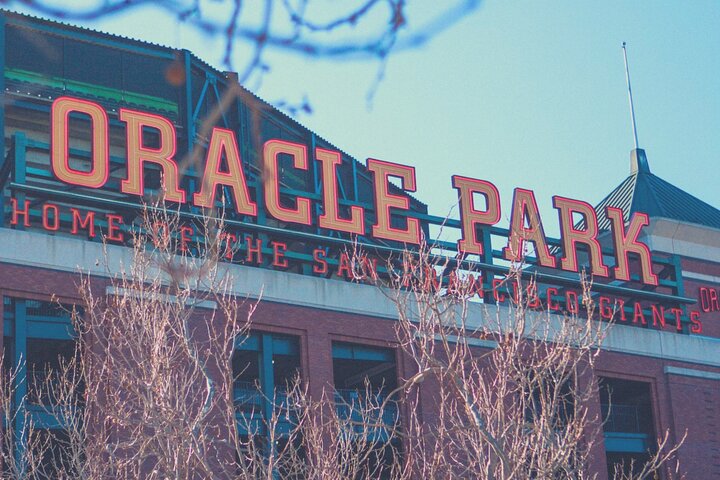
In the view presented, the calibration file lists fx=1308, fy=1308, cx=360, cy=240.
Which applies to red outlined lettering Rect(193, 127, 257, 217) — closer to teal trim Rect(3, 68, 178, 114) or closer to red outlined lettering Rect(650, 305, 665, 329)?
teal trim Rect(3, 68, 178, 114)

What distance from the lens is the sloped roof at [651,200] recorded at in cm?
5267

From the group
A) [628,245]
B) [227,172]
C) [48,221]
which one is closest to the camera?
[48,221]

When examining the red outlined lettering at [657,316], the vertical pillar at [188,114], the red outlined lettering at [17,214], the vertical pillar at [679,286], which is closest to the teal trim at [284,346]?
the vertical pillar at [188,114]

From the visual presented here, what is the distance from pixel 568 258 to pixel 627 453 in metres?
7.42

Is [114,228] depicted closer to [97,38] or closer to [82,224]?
[82,224]

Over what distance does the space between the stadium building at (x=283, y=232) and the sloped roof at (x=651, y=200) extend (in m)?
0.13

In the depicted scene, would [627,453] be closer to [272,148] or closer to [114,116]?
[272,148]

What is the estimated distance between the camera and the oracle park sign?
1497 inches

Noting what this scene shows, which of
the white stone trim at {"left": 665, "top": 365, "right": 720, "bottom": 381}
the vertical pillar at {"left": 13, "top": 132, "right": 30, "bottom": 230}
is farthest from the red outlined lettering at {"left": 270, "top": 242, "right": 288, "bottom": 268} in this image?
the white stone trim at {"left": 665, "top": 365, "right": 720, "bottom": 381}

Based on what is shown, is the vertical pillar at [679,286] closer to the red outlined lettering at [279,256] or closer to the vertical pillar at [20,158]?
the red outlined lettering at [279,256]

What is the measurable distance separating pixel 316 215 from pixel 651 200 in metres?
16.8

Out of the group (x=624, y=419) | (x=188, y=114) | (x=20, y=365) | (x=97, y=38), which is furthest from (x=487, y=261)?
(x=20, y=365)

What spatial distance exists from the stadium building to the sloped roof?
0.41 ft

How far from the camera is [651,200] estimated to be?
2104 inches
